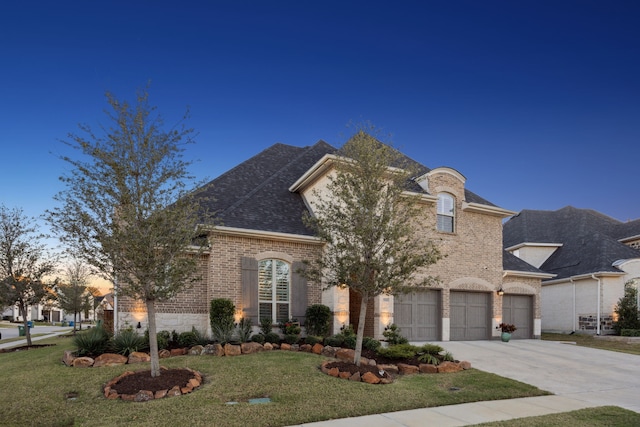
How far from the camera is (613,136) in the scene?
21094mm

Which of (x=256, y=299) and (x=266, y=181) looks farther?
(x=266, y=181)

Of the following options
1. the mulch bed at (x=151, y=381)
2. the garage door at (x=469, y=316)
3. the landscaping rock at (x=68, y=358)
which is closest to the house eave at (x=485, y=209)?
the garage door at (x=469, y=316)

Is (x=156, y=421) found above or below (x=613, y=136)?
below

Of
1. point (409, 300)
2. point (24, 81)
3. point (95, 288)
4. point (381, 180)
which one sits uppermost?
point (24, 81)

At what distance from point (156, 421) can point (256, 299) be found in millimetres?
7977

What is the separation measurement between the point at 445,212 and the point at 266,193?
25.7 ft

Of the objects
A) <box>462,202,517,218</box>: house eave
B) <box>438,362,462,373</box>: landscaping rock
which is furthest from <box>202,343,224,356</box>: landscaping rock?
<box>462,202,517,218</box>: house eave

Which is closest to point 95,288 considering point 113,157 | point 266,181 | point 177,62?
point 266,181

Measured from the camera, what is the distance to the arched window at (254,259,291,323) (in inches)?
593

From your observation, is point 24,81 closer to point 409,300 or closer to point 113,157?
point 113,157

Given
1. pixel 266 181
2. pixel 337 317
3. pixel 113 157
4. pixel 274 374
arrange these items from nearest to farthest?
1. pixel 113 157
2. pixel 274 374
3. pixel 337 317
4. pixel 266 181

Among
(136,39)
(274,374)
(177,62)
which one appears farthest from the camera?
(177,62)

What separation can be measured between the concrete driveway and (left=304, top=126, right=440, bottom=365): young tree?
4135mm

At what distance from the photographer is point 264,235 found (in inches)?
588
